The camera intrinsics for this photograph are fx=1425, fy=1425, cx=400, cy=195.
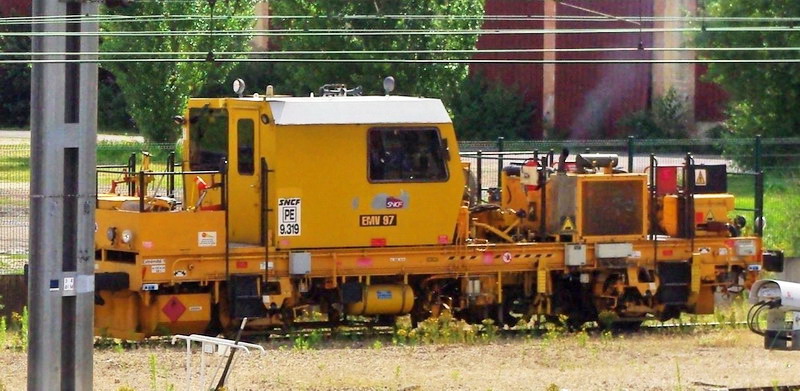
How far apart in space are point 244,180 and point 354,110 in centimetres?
155

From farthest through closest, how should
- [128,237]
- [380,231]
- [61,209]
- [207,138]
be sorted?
Result: [207,138] < [380,231] < [128,237] < [61,209]

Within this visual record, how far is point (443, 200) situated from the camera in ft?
56.4

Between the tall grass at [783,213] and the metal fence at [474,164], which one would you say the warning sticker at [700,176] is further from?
the tall grass at [783,213]

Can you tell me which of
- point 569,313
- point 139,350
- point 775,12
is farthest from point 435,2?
point 139,350

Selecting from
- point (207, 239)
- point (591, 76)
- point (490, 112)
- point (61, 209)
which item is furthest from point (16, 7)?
point (61, 209)

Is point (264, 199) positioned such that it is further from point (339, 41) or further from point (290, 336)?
point (339, 41)

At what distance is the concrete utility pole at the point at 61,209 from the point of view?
10766 millimetres

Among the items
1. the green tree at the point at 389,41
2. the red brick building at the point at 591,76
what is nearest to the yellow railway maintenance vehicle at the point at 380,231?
the green tree at the point at 389,41

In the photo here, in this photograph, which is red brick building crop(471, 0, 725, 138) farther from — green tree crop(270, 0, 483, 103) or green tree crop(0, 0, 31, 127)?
green tree crop(0, 0, 31, 127)

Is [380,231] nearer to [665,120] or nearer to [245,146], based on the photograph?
[245,146]

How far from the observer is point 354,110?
1678cm

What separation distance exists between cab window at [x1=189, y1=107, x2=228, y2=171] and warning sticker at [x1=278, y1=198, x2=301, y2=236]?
46.8 inches

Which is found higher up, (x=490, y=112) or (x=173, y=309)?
(x=490, y=112)

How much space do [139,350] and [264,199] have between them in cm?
226
